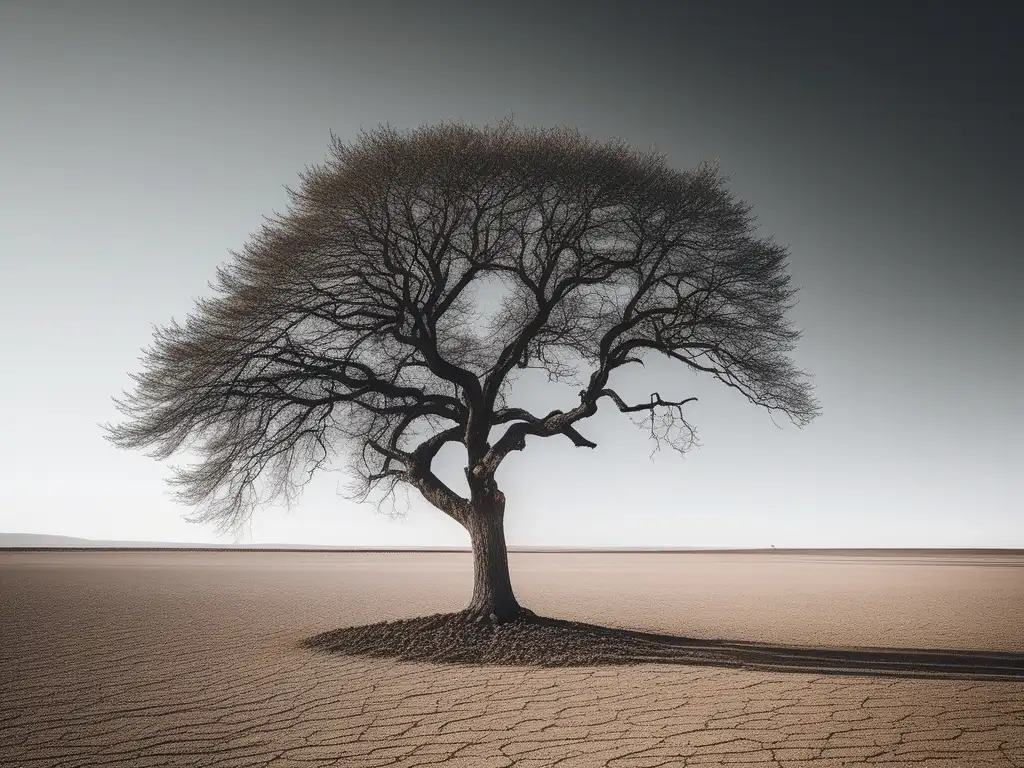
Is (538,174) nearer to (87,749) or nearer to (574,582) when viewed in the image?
(87,749)

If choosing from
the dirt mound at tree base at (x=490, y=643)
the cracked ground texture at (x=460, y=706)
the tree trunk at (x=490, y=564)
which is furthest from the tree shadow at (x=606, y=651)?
the cracked ground texture at (x=460, y=706)

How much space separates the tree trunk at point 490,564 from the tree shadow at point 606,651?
23 cm

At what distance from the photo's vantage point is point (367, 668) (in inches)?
395

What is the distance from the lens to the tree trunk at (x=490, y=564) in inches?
482

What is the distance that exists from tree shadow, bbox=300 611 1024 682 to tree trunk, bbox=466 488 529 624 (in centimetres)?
23

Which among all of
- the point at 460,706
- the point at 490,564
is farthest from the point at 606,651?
the point at 460,706

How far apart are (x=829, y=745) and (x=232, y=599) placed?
19.5 m

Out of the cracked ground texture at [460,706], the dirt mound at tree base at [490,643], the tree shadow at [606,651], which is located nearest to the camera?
the cracked ground texture at [460,706]

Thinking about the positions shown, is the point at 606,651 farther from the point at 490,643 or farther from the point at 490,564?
the point at 490,564

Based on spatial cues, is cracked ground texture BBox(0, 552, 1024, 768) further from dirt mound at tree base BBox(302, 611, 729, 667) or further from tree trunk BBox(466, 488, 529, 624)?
tree trunk BBox(466, 488, 529, 624)

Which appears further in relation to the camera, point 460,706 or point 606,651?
point 606,651

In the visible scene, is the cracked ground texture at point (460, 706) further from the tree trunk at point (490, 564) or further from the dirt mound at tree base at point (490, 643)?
the tree trunk at point (490, 564)

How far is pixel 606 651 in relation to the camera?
11.0 meters

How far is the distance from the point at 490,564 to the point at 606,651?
8.14ft
